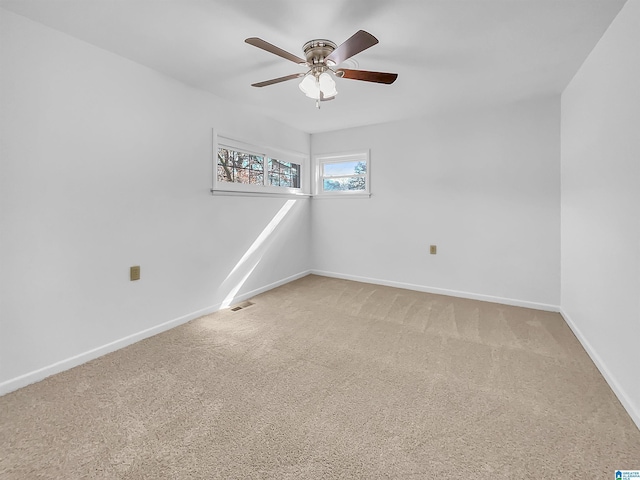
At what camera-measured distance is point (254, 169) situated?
3.68 meters

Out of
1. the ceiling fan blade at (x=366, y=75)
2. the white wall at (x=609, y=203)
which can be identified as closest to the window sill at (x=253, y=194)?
the ceiling fan blade at (x=366, y=75)

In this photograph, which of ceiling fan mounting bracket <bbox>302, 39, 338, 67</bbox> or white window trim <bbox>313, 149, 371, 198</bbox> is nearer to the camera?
ceiling fan mounting bracket <bbox>302, 39, 338, 67</bbox>

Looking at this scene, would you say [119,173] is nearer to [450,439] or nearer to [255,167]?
[255,167]

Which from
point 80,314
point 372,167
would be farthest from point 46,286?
point 372,167

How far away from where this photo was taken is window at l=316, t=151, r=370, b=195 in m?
4.34

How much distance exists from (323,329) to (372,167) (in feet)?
8.20

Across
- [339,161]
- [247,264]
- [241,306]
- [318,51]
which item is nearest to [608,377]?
[318,51]

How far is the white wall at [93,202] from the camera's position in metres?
1.78

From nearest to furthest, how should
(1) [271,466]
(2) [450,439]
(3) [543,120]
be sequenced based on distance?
(1) [271,466], (2) [450,439], (3) [543,120]

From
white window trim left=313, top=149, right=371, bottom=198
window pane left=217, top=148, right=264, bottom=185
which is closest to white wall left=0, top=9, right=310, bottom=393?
window pane left=217, top=148, right=264, bottom=185

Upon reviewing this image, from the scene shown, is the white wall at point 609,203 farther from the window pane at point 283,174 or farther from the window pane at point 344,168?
the window pane at point 283,174

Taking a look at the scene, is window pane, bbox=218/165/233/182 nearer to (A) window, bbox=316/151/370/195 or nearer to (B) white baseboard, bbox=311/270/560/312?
(A) window, bbox=316/151/370/195

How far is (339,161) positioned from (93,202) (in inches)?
128

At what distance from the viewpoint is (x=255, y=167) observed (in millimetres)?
3695
